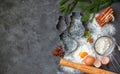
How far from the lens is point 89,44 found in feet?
8.00

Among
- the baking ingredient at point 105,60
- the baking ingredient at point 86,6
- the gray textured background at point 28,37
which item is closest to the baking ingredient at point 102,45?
the baking ingredient at point 105,60

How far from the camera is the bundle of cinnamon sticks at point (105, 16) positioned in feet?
7.84

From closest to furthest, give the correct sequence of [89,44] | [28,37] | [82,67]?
[82,67]
[89,44]
[28,37]

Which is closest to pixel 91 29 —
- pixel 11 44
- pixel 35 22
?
pixel 35 22

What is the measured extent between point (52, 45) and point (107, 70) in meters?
0.53

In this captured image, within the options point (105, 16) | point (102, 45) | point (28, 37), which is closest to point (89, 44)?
point (102, 45)

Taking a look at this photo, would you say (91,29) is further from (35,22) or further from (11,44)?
(11,44)

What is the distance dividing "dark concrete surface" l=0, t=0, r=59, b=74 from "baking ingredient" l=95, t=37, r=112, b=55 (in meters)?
0.38

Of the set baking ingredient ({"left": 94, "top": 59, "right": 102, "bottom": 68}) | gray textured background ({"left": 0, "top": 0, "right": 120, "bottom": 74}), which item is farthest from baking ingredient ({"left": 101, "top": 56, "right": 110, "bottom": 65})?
gray textured background ({"left": 0, "top": 0, "right": 120, "bottom": 74})

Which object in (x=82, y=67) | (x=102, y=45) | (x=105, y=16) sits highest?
(x=105, y=16)

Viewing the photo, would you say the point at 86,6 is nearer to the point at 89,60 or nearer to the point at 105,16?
the point at 105,16

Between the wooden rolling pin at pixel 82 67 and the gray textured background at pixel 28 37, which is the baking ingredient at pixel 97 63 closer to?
the wooden rolling pin at pixel 82 67

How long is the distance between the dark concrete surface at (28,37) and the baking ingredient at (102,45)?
0.38 m

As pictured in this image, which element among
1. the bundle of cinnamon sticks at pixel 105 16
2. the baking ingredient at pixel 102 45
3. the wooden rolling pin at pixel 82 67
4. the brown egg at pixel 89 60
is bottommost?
the wooden rolling pin at pixel 82 67
